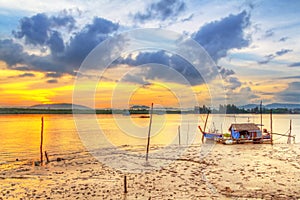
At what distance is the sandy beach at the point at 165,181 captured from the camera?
1370 centimetres

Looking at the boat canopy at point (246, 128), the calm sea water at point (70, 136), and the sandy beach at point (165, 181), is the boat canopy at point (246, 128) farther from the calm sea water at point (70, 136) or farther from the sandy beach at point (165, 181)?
the sandy beach at point (165, 181)

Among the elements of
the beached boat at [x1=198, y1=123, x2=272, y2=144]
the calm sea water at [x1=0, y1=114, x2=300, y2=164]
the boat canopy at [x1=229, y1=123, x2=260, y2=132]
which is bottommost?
the calm sea water at [x1=0, y1=114, x2=300, y2=164]

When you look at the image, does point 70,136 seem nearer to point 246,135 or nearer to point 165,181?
point 246,135

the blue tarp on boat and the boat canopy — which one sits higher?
the boat canopy

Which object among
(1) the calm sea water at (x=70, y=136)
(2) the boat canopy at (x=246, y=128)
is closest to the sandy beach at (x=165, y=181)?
(1) the calm sea water at (x=70, y=136)

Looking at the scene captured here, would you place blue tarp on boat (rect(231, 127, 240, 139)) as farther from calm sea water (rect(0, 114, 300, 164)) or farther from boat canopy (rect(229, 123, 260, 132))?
calm sea water (rect(0, 114, 300, 164))

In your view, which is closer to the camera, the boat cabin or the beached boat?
the beached boat

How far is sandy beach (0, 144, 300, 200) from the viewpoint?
13699 mm

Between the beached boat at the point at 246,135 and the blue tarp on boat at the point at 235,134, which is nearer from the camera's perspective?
the beached boat at the point at 246,135

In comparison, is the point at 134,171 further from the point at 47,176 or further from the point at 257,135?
the point at 257,135

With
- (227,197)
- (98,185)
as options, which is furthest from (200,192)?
(98,185)

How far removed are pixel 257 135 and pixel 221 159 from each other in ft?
47.2

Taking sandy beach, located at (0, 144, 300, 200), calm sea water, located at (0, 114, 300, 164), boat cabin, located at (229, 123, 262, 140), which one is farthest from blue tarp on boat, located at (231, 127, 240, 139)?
sandy beach, located at (0, 144, 300, 200)

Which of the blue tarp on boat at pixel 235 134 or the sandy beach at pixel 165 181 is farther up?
the blue tarp on boat at pixel 235 134
